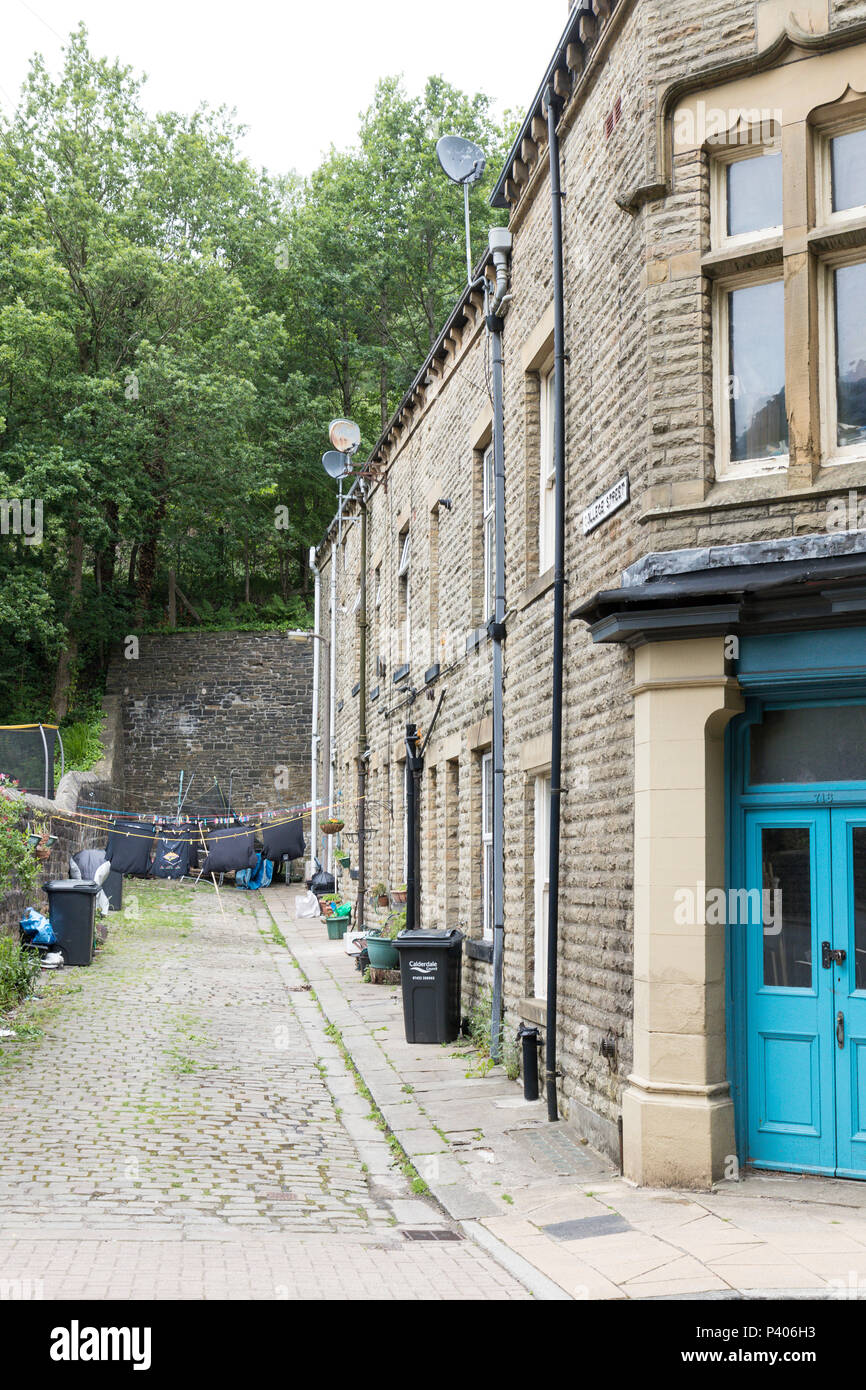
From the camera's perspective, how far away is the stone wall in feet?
117

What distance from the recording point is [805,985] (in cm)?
755

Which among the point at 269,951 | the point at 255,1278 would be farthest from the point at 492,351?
the point at 269,951

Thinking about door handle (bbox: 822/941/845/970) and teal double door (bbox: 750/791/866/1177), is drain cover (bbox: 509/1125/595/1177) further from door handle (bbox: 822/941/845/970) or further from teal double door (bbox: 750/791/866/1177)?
door handle (bbox: 822/941/845/970)

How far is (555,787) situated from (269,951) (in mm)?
12327

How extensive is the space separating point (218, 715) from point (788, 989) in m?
30.0

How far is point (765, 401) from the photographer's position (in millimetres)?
7844

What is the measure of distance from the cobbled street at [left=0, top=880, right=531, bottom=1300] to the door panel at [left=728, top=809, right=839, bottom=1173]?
207cm

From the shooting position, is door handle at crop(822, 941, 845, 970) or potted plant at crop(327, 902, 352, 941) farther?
potted plant at crop(327, 902, 352, 941)

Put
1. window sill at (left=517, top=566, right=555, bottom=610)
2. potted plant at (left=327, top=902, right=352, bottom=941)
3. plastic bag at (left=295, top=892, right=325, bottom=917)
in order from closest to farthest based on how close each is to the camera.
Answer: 1. window sill at (left=517, top=566, right=555, bottom=610)
2. potted plant at (left=327, top=902, right=352, bottom=941)
3. plastic bag at (left=295, top=892, right=325, bottom=917)

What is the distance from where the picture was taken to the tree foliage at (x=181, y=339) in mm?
32844

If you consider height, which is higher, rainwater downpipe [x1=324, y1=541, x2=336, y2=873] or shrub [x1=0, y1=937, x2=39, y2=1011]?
rainwater downpipe [x1=324, y1=541, x2=336, y2=873]

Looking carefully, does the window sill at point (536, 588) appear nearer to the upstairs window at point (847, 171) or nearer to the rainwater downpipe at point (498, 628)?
the rainwater downpipe at point (498, 628)

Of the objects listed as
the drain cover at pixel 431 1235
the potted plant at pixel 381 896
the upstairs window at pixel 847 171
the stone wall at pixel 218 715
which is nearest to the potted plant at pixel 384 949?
the potted plant at pixel 381 896

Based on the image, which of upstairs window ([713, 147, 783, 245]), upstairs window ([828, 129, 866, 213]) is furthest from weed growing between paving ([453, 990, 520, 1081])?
upstairs window ([828, 129, 866, 213])
